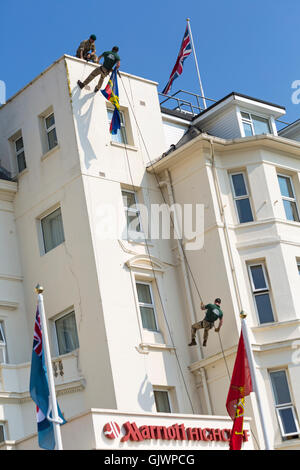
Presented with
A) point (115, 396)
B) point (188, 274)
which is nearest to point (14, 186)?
point (188, 274)

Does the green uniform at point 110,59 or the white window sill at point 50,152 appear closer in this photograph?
the green uniform at point 110,59

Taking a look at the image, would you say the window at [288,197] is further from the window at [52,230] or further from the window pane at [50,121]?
the window pane at [50,121]

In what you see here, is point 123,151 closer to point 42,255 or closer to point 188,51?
point 42,255

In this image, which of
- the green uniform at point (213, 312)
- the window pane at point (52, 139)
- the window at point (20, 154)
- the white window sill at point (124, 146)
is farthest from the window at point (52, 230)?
the green uniform at point (213, 312)

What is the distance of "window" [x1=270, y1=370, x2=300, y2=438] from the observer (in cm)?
2628

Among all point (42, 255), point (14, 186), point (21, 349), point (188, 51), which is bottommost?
point (21, 349)

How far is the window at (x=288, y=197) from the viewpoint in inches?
1176

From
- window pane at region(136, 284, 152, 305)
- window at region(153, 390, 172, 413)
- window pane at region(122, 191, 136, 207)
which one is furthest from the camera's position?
window pane at region(122, 191, 136, 207)

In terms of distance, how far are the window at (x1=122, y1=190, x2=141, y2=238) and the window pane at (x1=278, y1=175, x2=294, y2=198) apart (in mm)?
4594

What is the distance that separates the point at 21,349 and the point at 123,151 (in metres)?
Result: 6.72

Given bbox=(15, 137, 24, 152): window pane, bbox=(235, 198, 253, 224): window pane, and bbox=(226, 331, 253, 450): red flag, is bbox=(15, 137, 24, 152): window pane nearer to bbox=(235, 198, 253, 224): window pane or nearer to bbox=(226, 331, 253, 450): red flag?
bbox=(235, 198, 253, 224): window pane

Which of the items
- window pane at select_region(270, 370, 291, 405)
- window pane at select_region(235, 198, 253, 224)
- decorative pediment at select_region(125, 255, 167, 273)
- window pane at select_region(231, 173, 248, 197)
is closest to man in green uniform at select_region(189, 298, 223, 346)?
window pane at select_region(270, 370, 291, 405)

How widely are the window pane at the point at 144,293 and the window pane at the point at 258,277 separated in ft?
10.1

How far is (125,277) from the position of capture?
27547 mm
